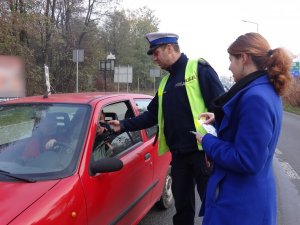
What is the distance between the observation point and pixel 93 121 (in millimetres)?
3285

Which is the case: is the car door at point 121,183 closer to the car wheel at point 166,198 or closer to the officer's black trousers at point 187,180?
the officer's black trousers at point 187,180

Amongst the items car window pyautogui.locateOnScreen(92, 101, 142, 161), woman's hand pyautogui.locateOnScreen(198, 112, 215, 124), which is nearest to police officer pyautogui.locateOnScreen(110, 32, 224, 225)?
car window pyautogui.locateOnScreen(92, 101, 142, 161)

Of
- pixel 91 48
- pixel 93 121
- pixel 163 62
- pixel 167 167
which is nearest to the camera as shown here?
pixel 93 121

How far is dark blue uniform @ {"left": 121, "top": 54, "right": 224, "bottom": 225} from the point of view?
11.2 feet

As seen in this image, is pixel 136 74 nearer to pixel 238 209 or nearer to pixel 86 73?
pixel 86 73

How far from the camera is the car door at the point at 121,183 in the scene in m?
2.94

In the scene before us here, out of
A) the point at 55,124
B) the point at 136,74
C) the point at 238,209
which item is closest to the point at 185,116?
the point at 55,124

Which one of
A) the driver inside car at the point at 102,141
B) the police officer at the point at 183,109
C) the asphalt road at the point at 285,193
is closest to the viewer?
the driver inside car at the point at 102,141

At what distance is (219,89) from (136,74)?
194 feet

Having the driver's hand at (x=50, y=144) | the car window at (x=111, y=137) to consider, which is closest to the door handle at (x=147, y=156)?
the car window at (x=111, y=137)

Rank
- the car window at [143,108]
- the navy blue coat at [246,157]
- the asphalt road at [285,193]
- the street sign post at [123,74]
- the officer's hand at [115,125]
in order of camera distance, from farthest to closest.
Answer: the street sign post at [123,74]
the asphalt road at [285,193]
the car window at [143,108]
the officer's hand at [115,125]
the navy blue coat at [246,157]

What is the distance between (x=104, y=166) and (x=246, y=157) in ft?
3.94

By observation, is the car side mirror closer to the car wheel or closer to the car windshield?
the car windshield

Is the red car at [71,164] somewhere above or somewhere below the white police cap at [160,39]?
below
